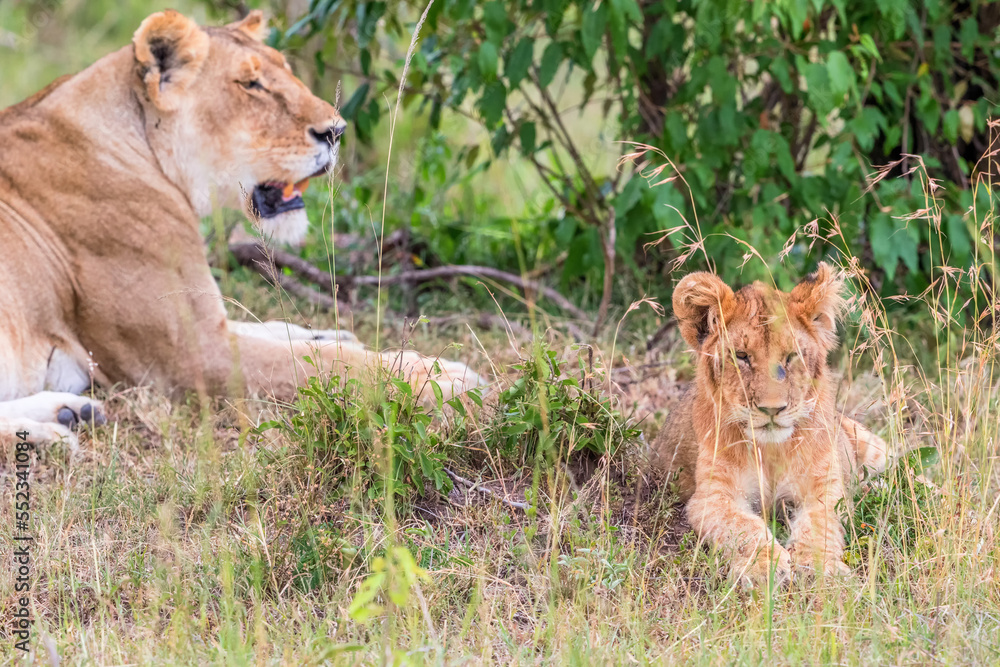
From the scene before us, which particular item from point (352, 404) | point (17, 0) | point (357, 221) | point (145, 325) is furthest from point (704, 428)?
point (17, 0)

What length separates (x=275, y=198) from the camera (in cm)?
446

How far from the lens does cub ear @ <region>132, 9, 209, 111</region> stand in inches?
155

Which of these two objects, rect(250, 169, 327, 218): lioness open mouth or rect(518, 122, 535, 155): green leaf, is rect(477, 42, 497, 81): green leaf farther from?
rect(250, 169, 327, 218): lioness open mouth

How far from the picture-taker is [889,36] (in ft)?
14.4

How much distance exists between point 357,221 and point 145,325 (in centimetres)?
222

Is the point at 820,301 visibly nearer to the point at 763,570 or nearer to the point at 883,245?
the point at 763,570

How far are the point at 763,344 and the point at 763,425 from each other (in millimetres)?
204

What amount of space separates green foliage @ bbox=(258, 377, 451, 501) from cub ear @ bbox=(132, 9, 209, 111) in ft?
5.29

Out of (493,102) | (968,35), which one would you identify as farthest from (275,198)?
(968,35)

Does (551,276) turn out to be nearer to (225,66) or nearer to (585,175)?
(585,175)

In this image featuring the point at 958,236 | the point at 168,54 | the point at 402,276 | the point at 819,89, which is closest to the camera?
the point at 819,89

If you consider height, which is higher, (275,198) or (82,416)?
(275,198)

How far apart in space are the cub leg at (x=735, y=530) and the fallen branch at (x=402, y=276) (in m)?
2.16

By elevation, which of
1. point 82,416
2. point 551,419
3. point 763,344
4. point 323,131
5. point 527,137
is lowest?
point 82,416
